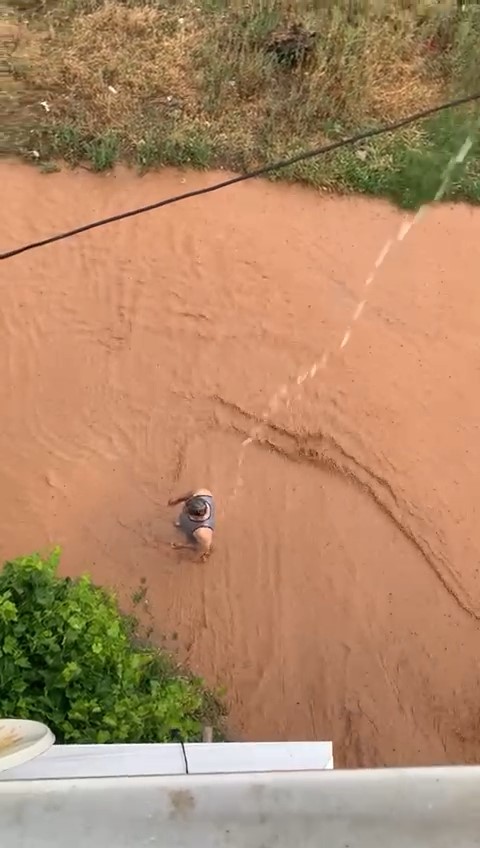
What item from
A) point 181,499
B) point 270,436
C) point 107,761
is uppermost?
point 107,761

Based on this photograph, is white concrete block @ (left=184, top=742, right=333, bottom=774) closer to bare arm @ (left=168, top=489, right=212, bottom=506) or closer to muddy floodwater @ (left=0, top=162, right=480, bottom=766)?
muddy floodwater @ (left=0, top=162, right=480, bottom=766)

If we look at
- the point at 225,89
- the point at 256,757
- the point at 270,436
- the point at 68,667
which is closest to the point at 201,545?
the point at 270,436

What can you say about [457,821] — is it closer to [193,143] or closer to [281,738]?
[281,738]

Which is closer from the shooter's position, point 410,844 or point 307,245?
point 410,844

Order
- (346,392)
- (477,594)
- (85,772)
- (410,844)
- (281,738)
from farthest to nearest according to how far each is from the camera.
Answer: (346,392)
(477,594)
(281,738)
(85,772)
(410,844)

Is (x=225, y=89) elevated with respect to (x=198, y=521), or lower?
elevated

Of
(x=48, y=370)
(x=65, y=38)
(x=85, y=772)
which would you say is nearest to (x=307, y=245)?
(x=48, y=370)

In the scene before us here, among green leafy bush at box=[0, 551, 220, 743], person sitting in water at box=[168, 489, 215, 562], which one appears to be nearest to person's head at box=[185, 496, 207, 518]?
person sitting in water at box=[168, 489, 215, 562]

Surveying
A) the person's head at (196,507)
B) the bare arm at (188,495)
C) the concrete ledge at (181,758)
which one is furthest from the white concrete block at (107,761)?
the bare arm at (188,495)

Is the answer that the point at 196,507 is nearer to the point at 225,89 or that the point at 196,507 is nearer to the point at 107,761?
the point at 107,761
